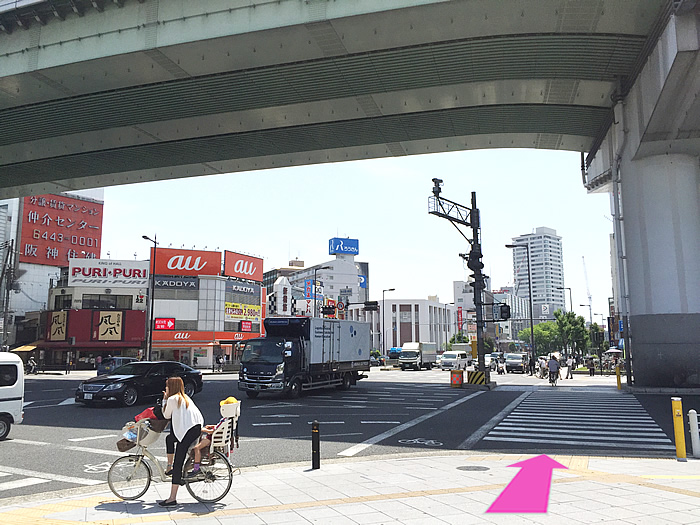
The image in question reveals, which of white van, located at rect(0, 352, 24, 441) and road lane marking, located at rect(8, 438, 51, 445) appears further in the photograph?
white van, located at rect(0, 352, 24, 441)

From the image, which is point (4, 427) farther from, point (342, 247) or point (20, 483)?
point (342, 247)

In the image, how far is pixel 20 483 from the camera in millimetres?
8914

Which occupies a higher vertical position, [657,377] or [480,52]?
[480,52]

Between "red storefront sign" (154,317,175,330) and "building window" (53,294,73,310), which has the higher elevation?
"building window" (53,294,73,310)

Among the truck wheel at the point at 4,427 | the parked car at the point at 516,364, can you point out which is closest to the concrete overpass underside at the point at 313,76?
the truck wheel at the point at 4,427

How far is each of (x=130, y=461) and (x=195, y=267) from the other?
58237 millimetres

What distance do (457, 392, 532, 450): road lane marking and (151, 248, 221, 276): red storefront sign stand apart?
48317 millimetres

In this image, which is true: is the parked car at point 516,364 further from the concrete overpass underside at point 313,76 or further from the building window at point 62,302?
the building window at point 62,302

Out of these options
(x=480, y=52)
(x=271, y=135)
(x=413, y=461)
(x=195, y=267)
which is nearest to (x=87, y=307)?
(x=195, y=267)

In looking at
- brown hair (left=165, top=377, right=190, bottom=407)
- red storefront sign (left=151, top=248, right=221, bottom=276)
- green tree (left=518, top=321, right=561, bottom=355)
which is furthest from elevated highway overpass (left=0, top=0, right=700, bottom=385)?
green tree (left=518, top=321, right=561, bottom=355)

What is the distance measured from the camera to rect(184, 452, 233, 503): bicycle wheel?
7.19 metres

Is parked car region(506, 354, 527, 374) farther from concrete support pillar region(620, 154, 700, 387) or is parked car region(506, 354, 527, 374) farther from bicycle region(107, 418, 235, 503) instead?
bicycle region(107, 418, 235, 503)

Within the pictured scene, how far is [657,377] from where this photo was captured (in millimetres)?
24234

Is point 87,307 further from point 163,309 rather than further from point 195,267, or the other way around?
point 195,267
